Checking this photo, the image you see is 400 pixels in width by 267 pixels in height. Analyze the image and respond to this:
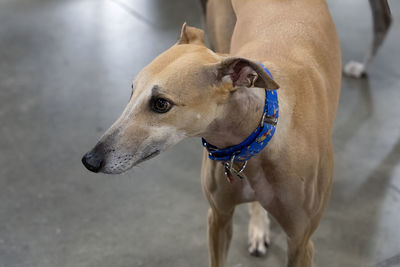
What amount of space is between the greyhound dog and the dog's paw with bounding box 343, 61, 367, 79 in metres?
1.67

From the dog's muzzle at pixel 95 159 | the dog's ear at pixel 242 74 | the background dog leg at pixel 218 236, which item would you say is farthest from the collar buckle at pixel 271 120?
the background dog leg at pixel 218 236

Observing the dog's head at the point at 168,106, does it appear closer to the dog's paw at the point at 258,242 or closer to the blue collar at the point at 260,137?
the blue collar at the point at 260,137

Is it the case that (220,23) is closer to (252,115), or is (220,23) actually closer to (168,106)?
(252,115)

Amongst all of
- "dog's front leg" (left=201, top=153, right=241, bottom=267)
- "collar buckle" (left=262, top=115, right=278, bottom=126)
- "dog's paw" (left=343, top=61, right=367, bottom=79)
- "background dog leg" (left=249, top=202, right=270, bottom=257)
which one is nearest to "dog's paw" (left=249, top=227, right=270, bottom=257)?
"background dog leg" (left=249, top=202, right=270, bottom=257)

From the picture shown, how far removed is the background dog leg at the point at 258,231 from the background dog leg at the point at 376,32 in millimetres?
1657

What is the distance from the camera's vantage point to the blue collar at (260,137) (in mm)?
1718

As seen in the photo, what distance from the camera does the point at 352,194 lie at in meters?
3.02

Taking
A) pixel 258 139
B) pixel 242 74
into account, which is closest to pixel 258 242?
pixel 258 139

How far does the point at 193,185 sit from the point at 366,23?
8.06 feet

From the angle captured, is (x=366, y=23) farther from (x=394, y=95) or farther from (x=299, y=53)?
(x=299, y=53)

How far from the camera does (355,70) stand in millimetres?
→ 3988

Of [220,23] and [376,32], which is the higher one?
[220,23]

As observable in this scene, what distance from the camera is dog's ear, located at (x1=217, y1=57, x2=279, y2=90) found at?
5.19ft

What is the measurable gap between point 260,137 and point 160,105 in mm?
347
